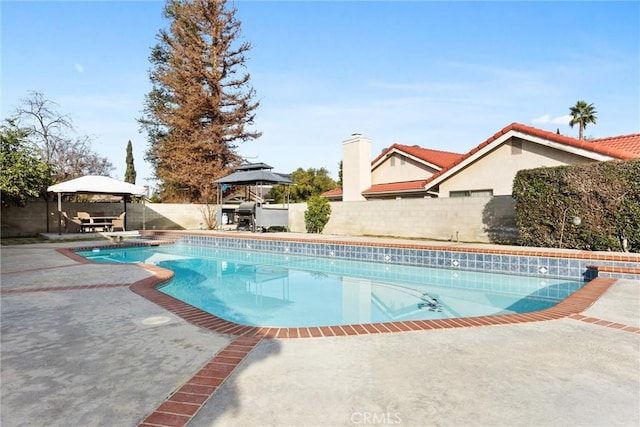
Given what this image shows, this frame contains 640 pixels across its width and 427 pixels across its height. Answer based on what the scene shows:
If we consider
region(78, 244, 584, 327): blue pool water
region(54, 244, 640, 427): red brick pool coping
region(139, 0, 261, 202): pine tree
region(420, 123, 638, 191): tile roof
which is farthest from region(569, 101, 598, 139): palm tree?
region(54, 244, 640, 427): red brick pool coping

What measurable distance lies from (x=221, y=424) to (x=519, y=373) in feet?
6.98

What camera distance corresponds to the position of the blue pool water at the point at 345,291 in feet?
19.1

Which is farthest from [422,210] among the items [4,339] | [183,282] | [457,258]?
[4,339]

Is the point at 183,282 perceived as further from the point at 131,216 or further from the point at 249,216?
the point at 131,216

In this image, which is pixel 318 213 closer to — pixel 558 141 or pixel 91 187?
pixel 558 141

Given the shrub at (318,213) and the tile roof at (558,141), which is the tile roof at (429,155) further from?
the shrub at (318,213)

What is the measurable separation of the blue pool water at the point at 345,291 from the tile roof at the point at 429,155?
11065mm

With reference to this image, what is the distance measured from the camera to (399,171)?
69.7 ft

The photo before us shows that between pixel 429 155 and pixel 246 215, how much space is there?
37.5ft

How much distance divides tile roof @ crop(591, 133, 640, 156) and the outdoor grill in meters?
15.4

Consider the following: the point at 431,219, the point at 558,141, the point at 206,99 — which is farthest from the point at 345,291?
the point at 206,99

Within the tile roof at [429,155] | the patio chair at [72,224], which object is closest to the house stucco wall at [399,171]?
the tile roof at [429,155]

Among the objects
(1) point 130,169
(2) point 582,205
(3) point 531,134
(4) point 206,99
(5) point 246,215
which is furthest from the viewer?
(1) point 130,169

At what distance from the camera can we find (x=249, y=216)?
58.5 ft
